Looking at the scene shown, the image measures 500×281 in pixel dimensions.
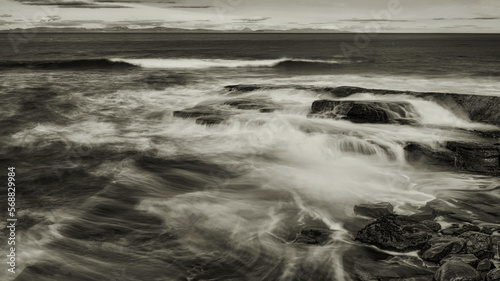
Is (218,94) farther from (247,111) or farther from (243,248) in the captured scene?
(243,248)

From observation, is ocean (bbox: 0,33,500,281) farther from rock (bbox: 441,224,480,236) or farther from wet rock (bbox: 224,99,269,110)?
rock (bbox: 441,224,480,236)

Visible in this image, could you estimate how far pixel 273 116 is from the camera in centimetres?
1686

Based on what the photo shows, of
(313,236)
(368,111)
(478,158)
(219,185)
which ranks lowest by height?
(219,185)

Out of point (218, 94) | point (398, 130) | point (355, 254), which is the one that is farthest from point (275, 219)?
point (218, 94)

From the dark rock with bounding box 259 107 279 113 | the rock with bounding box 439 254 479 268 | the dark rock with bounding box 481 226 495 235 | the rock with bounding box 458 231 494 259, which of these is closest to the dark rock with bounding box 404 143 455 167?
the dark rock with bounding box 481 226 495 235

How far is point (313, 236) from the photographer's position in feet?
26.3

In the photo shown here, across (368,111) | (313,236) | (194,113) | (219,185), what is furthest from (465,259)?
(194,113)

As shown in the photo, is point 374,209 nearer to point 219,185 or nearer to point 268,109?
point 219,185

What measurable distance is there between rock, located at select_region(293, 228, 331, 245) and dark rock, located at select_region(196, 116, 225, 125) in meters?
8.58

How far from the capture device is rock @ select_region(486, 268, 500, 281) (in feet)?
19.7

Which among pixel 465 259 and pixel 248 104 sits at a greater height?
pixel 465 259

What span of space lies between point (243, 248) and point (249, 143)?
23.5 feet

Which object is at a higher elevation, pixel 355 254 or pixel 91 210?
pixel 355 254

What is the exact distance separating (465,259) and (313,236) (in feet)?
8.35
